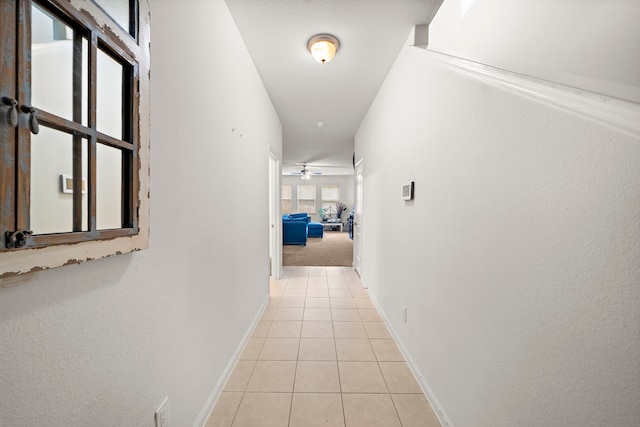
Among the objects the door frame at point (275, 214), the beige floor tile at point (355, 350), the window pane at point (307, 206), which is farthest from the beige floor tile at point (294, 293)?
the window pane at point (307, 206)

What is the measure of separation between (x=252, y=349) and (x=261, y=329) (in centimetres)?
34

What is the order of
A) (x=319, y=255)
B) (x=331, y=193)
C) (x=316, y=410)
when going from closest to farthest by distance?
(x=316, y=410) → (x=319, y=255) → (x=331, y=193)

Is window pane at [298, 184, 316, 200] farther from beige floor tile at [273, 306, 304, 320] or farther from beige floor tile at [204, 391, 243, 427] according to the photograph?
beige floor tile at [204, 391, 243, 427]

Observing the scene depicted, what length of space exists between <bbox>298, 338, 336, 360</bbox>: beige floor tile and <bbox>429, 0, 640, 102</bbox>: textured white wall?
2.09m

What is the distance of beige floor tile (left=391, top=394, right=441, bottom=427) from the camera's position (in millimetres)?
1421

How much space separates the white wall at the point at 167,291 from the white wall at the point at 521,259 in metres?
1.34

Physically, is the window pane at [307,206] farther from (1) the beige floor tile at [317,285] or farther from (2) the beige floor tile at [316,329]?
(2) the beige floor tile at [316,329]

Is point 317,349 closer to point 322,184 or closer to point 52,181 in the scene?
point 52,181

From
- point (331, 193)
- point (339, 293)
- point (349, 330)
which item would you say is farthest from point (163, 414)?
point (331, 193)

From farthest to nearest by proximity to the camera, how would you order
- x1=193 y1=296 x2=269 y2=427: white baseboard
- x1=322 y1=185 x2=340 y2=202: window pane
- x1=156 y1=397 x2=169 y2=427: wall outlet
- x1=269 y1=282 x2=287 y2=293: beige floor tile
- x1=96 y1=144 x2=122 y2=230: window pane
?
x1=322 y1=185 x2=340 y2=202: window pane
x1=269 y1=282 x2=287 y2=293: beige floor tile
x1=193 y1=296 x2=269 y2=427: white baseboard
x1=156 y1=397 x2=169 y2=427: wall outlet
x1=96 y1=144 x2=122 y2=230: window pane

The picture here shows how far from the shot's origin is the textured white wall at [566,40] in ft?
2.00

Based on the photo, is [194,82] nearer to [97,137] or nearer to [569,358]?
[97,137]

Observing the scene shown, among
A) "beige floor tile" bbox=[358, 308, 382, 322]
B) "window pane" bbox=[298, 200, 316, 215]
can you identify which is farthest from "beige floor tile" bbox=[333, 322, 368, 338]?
"window pane" bbox=[298, 200, 316, 215]

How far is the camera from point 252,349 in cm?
210
